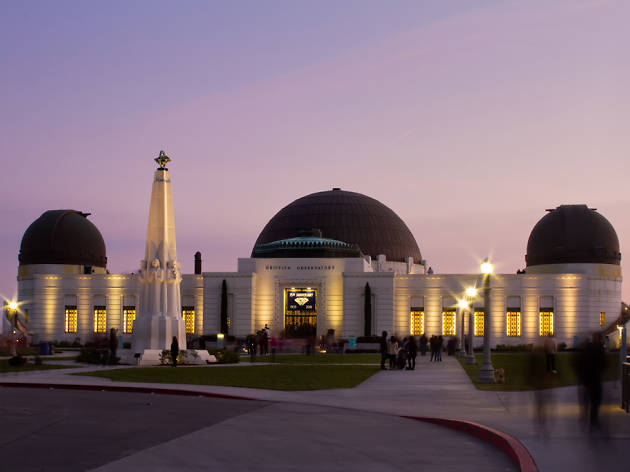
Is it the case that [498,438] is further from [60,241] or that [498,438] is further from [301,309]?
[60,241]

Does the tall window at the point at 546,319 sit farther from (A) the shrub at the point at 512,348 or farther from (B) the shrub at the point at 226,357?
(B) the shrub at the point at 226,357

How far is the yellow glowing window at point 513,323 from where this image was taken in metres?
70.6

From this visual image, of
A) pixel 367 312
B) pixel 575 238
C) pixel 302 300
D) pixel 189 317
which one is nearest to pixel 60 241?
pixel 189 317

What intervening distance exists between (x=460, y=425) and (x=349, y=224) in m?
71.7

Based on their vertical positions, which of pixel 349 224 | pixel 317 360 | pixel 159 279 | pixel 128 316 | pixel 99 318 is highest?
pixel 349 224

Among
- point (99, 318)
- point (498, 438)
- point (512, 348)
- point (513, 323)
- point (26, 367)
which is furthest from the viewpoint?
point (99, 318)

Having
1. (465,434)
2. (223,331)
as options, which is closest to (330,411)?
(465,434)

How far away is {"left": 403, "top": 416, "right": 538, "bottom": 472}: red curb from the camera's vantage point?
11914 mm

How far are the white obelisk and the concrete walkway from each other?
8.38 metres

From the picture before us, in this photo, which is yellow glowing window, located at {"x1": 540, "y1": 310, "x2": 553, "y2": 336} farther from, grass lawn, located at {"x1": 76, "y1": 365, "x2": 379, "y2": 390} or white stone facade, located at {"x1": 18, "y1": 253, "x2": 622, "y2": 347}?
grass lawn, located at {"x1": 76, "y1": 365, "x2": 379, "y2": 390}

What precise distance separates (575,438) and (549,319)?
58.5 metres

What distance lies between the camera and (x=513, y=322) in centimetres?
7081

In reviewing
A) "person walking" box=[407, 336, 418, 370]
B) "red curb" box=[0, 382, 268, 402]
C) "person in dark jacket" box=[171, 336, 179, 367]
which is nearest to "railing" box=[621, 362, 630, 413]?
"red curb" box=[0, 382, 268, 402]

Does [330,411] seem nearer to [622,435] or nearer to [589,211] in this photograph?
[622,435]
